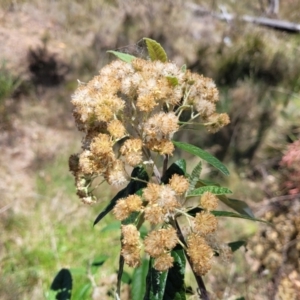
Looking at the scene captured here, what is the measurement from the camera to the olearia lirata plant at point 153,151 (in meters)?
1.00

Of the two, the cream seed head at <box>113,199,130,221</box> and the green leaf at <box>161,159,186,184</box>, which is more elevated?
the cream seed head at <box>113,199,130,221</box>

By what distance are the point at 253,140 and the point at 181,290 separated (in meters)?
2.83

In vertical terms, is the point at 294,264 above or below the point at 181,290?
below

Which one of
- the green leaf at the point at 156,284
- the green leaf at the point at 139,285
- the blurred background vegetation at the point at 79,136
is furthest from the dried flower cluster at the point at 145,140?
the blurred background vegetation at the point at 79,136

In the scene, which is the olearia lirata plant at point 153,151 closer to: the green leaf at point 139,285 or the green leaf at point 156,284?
the green leaf at point 156,284

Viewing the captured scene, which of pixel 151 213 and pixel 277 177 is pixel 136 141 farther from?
pixel 277 177

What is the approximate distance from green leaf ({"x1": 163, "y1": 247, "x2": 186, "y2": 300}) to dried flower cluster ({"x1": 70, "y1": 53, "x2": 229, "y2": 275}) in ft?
0.26

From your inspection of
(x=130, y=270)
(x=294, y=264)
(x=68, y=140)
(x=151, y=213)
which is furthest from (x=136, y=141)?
(x=68, y=140)

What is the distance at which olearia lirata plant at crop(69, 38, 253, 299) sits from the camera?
3.27 ft

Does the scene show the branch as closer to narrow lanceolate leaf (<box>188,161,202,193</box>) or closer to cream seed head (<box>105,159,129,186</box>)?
narrow lanceolate leaf (<box>188,161,202,193</box>)

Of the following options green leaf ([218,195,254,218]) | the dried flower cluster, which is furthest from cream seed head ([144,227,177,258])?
green leaf ([218,195,254,218])

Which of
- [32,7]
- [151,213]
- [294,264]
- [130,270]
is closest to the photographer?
[151,213]

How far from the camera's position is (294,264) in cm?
293

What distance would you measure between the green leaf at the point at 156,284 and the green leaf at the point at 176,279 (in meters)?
0.03
